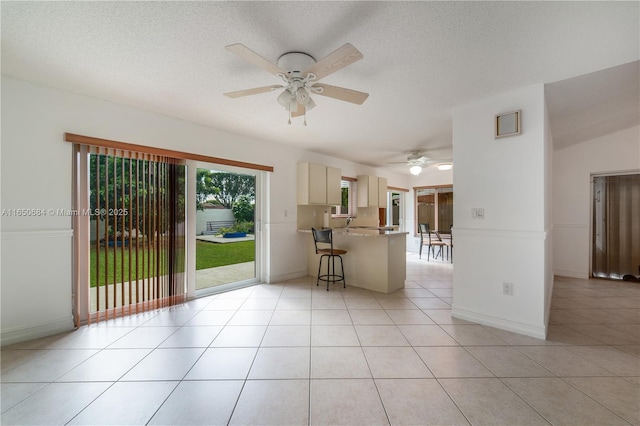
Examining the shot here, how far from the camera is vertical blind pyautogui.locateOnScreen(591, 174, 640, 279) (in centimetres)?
437

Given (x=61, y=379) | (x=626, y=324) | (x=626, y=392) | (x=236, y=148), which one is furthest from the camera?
(x=236, y=148)

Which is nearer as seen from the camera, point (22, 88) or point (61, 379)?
point (61, 379)

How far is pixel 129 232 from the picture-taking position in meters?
2.90

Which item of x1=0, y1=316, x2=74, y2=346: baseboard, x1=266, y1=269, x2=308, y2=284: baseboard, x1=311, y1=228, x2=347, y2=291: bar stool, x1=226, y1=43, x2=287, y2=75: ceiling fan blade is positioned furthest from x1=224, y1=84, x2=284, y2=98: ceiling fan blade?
x1=266, y1=269, x2=308, y2=284: baseboard

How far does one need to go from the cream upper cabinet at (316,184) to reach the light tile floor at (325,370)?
215cm

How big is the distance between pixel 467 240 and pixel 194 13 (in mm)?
3131

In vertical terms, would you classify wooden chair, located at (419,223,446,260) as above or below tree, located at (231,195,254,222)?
below

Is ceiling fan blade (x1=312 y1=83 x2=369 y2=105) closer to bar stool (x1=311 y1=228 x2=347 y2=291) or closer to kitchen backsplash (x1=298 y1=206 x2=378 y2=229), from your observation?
bar stool (x1=311 y1=228 x2=347 y2=291)

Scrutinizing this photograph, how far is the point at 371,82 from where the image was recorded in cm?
233

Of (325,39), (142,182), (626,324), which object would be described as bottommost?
(626,324)

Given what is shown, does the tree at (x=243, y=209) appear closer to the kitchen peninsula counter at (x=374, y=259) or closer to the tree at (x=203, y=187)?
the tree at (x=203, y=187)

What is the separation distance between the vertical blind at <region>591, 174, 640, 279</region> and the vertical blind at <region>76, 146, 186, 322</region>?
22.8ft

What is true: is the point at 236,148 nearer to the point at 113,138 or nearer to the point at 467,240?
the point at 113,138

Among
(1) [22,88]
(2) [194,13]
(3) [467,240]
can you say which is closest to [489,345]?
(3) [467,240]
